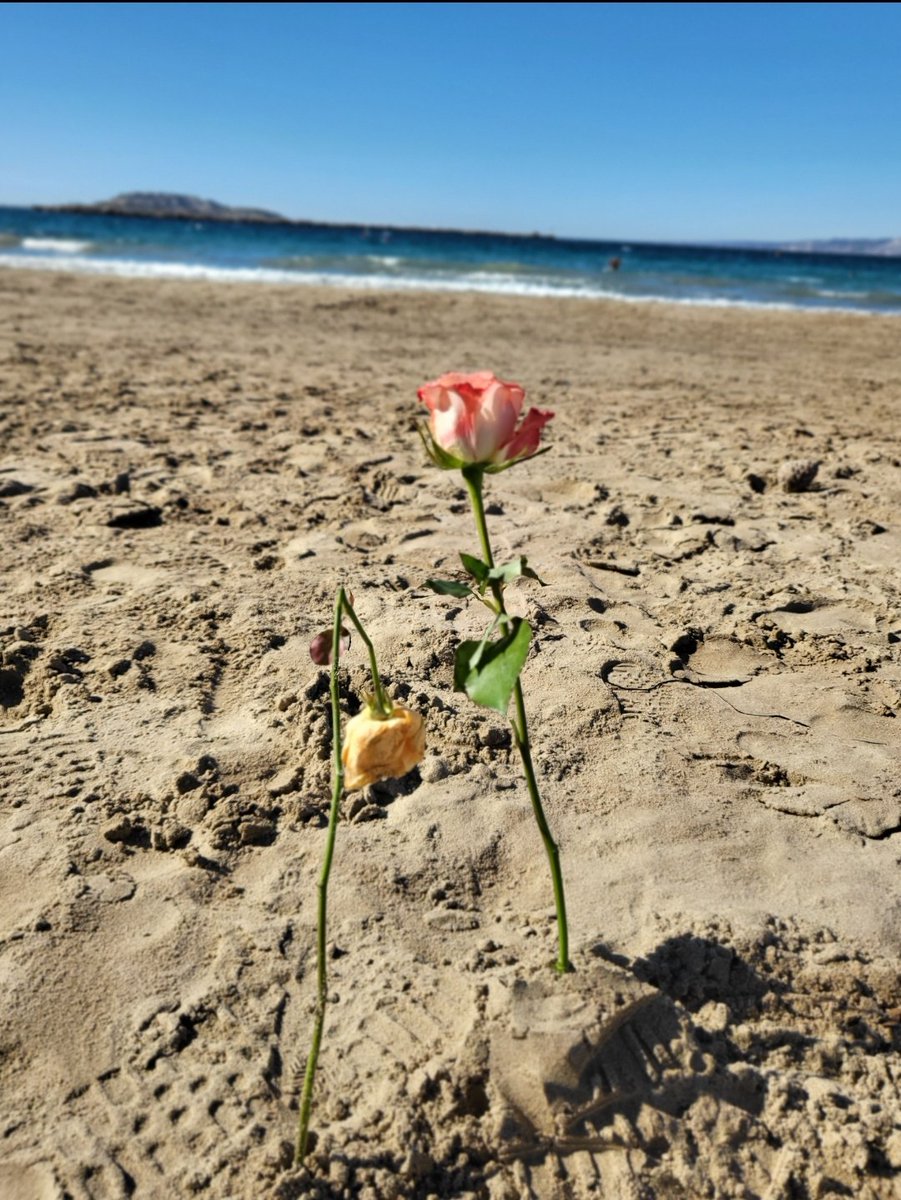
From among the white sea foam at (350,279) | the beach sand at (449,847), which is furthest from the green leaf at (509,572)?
the white sea foam at (350,279)

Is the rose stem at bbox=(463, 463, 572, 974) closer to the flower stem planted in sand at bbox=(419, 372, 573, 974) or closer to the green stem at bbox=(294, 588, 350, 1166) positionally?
the flower stem planted in sand at bbox=(419, 372, 573, 974)

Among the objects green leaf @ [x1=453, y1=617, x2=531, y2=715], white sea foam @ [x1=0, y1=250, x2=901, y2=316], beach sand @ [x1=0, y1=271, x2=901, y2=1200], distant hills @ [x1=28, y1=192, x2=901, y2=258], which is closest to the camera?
green leaf @ [x1=453, y1=617, x2=531, y2=715]

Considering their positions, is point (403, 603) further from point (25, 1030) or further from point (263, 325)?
point (263, 325)

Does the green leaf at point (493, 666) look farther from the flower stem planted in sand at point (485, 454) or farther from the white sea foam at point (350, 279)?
the white sea foam at point (350, 279)

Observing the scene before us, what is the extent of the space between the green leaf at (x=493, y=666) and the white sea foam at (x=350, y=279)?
14115 millimetres

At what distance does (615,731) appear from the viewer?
2012mm

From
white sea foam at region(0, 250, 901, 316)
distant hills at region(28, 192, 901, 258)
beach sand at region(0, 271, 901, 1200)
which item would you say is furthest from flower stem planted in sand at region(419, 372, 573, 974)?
distant hills at region(28, 192, 901, 258)

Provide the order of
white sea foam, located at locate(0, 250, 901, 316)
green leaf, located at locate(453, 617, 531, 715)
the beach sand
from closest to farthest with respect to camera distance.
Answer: green leaf, located at locate(453, 617, 531, 715)
the beach sand
white sea foam, located at locate(0, 250, 901, 316)

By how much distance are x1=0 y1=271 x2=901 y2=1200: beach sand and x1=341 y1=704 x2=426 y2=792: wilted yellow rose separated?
1.42 ft

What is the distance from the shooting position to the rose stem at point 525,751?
1.12 metres

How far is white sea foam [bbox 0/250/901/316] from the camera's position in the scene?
14.9 metres

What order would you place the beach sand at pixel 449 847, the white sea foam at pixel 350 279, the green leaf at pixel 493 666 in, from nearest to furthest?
the green leaf at pixel 493 666 < the beach sand at pixel 449 847 < the white sea foam at pixel 350 279

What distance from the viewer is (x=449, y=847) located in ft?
5.54

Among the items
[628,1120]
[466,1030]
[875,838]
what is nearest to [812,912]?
[875,838]
